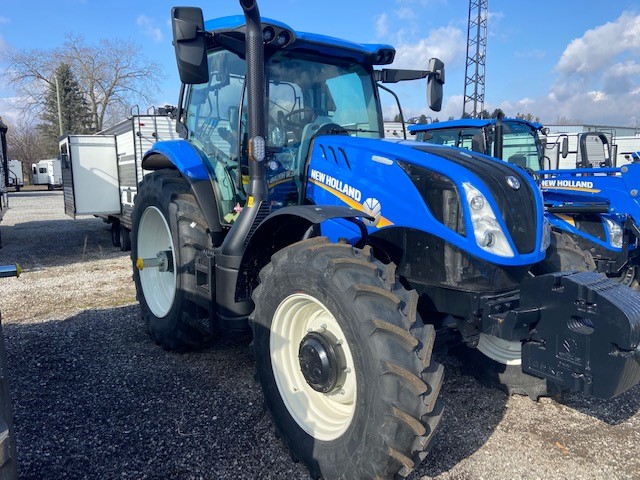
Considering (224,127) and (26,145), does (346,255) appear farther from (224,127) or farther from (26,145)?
(26,145)

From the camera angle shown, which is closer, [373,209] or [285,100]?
[373,209]

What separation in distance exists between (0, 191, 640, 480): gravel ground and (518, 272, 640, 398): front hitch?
745mm

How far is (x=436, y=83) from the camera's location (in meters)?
4.23

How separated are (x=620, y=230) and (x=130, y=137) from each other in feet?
27.0

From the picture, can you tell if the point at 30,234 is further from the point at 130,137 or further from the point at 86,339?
the point at 86,339

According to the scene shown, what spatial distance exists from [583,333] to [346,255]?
117cm

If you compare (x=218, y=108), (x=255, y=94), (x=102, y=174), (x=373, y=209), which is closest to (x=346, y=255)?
(x=373, y=209)

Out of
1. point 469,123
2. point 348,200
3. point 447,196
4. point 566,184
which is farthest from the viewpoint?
point 469,123

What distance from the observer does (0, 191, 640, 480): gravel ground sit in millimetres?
2826

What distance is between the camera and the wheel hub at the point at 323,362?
2.66 metres

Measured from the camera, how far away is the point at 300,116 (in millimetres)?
3770

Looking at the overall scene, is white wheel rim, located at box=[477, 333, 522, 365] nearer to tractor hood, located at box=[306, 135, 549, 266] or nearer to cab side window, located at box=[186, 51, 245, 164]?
tractor hood, located at box=[306, 135, 549, 266]

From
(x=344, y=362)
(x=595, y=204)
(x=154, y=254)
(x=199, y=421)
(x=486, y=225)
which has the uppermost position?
(x=486, y=225)

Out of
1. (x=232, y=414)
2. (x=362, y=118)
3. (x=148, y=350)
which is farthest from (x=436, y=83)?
(x=148, y=350)
